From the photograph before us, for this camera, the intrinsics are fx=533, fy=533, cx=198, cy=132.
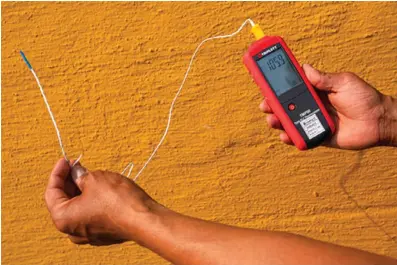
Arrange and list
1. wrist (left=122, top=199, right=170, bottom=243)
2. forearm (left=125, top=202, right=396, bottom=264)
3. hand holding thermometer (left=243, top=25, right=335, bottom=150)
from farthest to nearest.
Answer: hand holding thermometer (left=243, top=25, right=335, bottom=150) → wrist (left=122, top=199, right=170, bottom=243) → forearm (left=125, top=202, right=396, bottom=264)

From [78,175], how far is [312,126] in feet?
1.98

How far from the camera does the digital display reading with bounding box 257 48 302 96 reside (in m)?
1.38

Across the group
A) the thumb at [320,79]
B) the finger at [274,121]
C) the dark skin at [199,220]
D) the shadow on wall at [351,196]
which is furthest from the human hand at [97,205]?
the shadow on wall at [351,196]

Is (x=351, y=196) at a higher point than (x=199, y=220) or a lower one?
lower

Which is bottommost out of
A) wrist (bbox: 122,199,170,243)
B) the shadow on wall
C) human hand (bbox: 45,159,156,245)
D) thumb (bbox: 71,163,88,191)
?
the shadow on wall

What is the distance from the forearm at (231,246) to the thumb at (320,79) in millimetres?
526

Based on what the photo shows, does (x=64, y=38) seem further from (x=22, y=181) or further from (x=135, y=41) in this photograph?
(x=22, y=181)

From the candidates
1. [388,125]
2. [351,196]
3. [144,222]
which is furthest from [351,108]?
[144,222]

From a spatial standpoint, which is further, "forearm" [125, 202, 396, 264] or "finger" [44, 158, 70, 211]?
"finger" [44, 158, 70, 211]

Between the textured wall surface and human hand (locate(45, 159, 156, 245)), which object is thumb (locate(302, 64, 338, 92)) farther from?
human hand (locate(45, 159, 156, 245))

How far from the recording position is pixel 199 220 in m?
1.10

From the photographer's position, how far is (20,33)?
1698 mm

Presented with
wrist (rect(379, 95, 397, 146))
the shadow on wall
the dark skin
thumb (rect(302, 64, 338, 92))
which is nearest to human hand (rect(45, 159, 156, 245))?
the dark skin

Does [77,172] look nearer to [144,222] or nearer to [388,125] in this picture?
[144,222]
